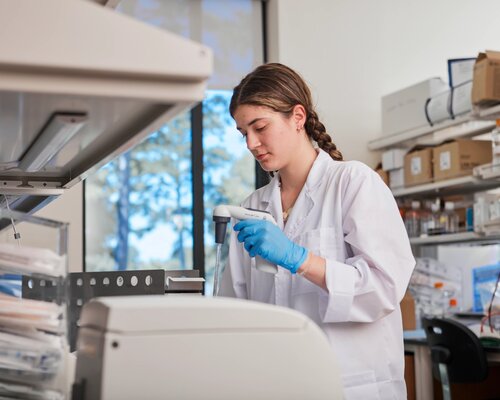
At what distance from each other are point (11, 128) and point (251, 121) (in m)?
0.83

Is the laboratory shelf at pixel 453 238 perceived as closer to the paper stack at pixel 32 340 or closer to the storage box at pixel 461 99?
the storage box at pixel 461 99

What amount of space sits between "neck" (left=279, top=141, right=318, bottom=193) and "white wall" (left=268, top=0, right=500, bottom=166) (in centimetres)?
289

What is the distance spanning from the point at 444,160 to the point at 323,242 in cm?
267

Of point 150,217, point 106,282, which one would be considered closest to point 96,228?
point 150,217

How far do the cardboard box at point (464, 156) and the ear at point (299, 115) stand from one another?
2.41m

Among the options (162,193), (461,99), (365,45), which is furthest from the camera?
(162,193)

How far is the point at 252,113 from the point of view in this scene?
1.82 m

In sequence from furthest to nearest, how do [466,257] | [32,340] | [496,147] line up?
[466,257], [496,147], [32,340]

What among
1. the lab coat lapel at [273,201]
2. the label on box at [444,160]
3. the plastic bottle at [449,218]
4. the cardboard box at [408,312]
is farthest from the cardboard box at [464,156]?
the lab coat lapel at [273,201]

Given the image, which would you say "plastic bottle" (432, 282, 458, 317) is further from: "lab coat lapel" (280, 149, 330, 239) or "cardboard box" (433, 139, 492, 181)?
"lab coat lapel" (280, 149, 330, 239)

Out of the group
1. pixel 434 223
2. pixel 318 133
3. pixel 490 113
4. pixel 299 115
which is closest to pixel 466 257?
pixel 434 223

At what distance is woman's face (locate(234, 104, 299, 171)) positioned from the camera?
71.7 inches

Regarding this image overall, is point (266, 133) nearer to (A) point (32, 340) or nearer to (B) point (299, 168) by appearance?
(B) point (299, 168)

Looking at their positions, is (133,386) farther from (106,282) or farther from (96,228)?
(96,228)
